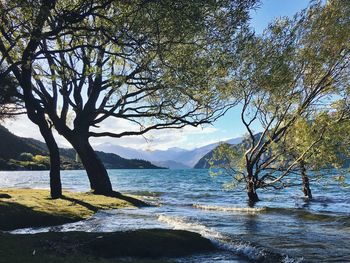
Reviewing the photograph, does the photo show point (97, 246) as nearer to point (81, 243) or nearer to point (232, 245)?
point (81, 243)

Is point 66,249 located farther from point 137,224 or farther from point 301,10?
point 301,10

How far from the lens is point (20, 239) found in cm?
1666

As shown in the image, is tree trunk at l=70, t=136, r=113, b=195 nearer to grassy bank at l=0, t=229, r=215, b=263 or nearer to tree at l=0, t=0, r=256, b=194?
tree at l=0, t=0, r=256, b=194

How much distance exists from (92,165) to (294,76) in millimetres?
19880

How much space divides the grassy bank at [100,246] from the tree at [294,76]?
17.3 meters

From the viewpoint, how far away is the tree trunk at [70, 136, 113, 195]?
37.7 m

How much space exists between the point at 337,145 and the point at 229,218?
1084 cm

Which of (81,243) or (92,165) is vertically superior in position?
(92,165)

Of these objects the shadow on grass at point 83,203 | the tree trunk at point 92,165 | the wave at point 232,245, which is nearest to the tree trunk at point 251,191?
the tree trunk at point 92,165

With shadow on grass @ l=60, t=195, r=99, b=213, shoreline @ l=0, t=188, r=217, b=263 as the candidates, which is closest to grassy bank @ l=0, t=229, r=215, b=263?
shoreline @ l=0, t=188, r=217, b=263

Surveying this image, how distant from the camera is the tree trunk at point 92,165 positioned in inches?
1483

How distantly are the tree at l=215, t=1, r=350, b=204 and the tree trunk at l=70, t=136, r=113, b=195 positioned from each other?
14.0 m

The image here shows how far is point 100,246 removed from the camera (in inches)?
667

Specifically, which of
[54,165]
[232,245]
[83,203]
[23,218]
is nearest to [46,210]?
[23,218]
